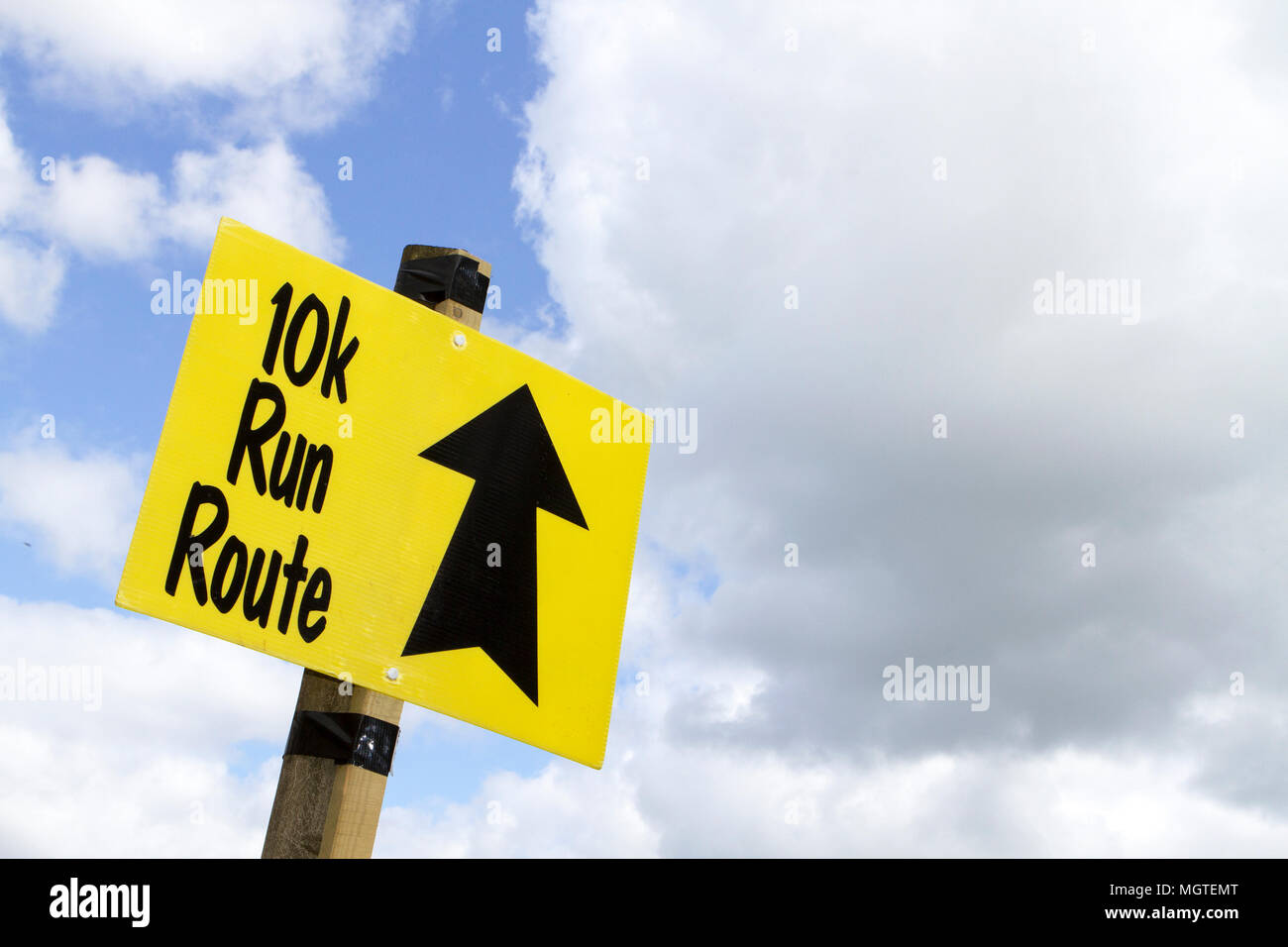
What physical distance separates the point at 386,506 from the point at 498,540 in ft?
1.28

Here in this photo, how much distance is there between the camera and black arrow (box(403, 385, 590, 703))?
10.1 feet

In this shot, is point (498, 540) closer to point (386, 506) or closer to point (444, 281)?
point (386, 506)

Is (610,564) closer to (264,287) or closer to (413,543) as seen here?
(413,543)

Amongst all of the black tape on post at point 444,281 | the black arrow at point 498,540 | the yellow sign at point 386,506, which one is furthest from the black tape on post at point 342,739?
the black tape on post at point 444,281

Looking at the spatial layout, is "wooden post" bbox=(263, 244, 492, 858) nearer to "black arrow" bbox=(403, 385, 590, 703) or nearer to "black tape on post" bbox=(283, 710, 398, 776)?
"black tape on post" bbox=(283, 710, 398, 776)

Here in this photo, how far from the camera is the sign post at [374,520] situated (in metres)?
2.73

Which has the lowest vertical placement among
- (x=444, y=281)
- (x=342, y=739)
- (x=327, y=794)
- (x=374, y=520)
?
(x=327, y=794)

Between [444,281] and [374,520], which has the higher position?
[444,281]

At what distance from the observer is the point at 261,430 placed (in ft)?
9.23

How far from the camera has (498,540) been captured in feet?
10.5

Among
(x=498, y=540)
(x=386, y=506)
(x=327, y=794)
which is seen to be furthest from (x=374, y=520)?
(x=327, y=794)
